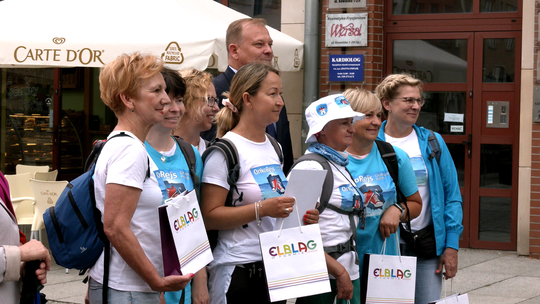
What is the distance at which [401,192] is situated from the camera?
382cm

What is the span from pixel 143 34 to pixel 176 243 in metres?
4.50

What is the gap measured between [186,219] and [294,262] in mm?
605

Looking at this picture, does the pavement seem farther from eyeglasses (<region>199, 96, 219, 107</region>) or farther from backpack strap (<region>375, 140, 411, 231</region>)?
eyeglasses (<region>199, 96, 219, 107</region>)

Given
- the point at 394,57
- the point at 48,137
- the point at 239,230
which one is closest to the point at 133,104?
the point at 239,230

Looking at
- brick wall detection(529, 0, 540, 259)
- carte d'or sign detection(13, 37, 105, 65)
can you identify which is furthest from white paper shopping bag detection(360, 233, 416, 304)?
brick wall detection(529, 0, 540, 259)

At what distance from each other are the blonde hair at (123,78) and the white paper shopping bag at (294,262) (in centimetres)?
89

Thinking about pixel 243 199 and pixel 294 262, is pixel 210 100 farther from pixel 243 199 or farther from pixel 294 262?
pixel 294 262

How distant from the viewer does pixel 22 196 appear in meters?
7.59

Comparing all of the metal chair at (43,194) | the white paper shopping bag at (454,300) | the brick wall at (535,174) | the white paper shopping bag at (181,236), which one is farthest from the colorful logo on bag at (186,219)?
the brick wall at (535,174)

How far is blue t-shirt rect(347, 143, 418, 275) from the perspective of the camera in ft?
11.7

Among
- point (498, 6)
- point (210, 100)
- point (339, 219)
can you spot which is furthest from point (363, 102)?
point (498, 6)

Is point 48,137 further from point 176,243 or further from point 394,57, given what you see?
point 176,243

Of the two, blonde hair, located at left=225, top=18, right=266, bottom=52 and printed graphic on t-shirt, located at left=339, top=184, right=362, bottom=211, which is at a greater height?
blonde hair, located at left=225, top=18, right=266, bottom=52

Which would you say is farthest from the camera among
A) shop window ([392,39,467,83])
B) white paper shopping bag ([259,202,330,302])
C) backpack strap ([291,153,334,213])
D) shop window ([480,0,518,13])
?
shop window ([392,39,467,83])
